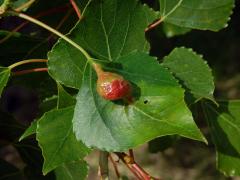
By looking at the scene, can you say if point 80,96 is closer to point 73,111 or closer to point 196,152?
point 73,111

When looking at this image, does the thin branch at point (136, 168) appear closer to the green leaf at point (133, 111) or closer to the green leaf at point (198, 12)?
the green leaf at point (133, 111)

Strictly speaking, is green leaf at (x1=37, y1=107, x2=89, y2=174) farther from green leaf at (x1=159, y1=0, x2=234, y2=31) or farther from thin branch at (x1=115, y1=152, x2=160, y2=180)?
green leaf at (x1=159, y1=0, x2=234, y2=31)

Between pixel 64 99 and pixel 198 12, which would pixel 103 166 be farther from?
pixel 198 12

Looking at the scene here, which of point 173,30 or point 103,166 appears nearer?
point 103,166

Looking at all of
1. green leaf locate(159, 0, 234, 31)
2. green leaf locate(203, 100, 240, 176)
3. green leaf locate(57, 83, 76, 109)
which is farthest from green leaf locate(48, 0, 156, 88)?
green leaf locate(203, 100, 240, 176)

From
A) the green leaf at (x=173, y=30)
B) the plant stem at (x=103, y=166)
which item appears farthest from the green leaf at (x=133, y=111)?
the green leaf at (x=173, y=30)

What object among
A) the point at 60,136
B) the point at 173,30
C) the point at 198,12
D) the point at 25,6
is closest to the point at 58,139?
the point at 60,136

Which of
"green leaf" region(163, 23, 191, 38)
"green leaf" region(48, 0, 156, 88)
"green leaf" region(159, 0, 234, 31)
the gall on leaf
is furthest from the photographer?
"green leaf" region(163, 23, 191, 38)
